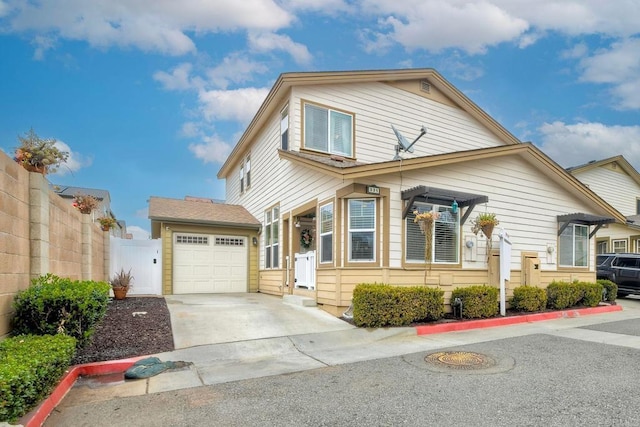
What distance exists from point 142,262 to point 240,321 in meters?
6.31

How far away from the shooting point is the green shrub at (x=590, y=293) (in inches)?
460

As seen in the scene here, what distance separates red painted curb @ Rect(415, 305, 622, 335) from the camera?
27.4 feet

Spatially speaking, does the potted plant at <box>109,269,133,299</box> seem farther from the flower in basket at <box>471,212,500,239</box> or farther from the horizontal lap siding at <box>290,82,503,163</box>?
the flower in basket at <box>471,212,500,239</box>

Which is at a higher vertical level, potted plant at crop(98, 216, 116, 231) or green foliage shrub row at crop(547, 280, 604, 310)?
potted plant at crop(98, 216, 116, 231)

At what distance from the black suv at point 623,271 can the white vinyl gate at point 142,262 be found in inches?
658

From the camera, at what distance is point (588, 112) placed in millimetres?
25828

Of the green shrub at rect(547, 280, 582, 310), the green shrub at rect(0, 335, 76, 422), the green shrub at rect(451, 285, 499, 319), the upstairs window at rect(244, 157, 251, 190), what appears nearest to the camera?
the green shrub at rect(0, 335, 76, 422)

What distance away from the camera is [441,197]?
32.4 feet

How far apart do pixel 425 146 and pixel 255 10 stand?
6987mm

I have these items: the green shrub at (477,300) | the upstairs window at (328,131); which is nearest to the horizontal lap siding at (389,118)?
the upstairs window at (328,131)

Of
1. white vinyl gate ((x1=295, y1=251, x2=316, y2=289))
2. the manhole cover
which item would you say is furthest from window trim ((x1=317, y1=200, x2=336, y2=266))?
the manhole cover

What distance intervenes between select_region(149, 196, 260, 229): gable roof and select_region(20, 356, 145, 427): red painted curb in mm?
7885

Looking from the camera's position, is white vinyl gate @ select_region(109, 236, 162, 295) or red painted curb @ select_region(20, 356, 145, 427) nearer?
red painted curb @ select_region(20, 356, 145, 427)

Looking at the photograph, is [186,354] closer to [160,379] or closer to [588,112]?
[160,379]
